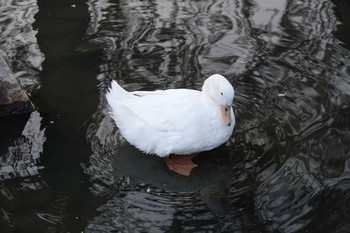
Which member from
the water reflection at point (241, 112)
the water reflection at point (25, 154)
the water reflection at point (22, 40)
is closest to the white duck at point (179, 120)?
the water reflection at point (241, 112)

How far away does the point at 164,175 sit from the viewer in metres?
3.99

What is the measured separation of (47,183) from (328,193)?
5.89 ft

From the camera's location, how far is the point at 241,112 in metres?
4.44

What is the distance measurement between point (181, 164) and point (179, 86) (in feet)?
3.06

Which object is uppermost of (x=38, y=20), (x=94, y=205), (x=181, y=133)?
(x=181, y=133)

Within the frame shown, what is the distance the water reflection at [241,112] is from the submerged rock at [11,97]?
65 centimetres

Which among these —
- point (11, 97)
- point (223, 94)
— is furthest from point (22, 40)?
point (223, 94)

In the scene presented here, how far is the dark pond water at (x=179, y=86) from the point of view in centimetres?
Answer: 358

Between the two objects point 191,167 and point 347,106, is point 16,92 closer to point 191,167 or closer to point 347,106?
point 191,167

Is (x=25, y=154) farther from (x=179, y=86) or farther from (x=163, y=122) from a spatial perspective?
(x=179, y=86)

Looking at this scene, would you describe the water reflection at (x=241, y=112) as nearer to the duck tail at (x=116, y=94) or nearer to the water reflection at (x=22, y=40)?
the duck tail at (x=116, y=94)

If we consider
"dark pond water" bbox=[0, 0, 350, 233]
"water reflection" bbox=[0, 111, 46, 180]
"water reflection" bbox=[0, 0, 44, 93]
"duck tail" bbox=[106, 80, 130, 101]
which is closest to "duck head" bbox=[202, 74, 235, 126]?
"dark pond water" bbox=[0, 0, 350, 233]

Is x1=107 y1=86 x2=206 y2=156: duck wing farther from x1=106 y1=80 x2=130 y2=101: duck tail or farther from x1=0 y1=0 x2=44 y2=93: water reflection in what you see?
x1=0 y1=0 x2=44 y2=93: water reflection

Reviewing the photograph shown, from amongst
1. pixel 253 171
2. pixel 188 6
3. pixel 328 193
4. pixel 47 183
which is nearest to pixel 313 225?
pixel 328 193
